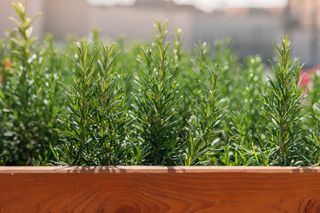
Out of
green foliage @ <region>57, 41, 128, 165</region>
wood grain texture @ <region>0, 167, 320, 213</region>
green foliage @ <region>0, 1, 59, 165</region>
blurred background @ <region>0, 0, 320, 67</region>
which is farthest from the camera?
blurred background @ <region>0, 0, 320, 67</region>

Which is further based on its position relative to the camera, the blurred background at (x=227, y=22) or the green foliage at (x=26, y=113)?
the blurred background at (x=227, y=22)

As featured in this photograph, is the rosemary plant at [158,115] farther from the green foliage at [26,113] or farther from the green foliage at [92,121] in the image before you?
the green foliage at [26,113]

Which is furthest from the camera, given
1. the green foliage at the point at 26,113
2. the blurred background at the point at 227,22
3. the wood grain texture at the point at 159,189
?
the blurred background at the point at 227,22

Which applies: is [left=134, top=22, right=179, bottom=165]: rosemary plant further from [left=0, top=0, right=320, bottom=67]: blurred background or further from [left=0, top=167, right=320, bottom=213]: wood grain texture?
[left=0, top=0, right=320, bottom=67]: blurred background

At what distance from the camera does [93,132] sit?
3.56 ft

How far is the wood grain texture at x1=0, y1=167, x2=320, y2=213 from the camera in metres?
0.96

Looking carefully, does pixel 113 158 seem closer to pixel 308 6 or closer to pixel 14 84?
pixel 14 84

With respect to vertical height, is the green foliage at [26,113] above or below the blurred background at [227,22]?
below

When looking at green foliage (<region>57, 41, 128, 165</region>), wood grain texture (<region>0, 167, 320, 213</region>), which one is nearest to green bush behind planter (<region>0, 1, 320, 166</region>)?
green foliage (<region>57, 41, 128, 165</region>)

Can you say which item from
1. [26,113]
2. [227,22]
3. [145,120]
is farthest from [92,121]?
[227,22]

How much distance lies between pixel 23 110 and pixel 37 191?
472 mm

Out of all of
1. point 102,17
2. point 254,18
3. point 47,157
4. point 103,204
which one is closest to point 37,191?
point 103,204

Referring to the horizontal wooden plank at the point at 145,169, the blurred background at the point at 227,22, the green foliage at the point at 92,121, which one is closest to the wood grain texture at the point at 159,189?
the horizontal wooden plank at the point at 145,169

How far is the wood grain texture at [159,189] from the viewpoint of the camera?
3.13 feet
